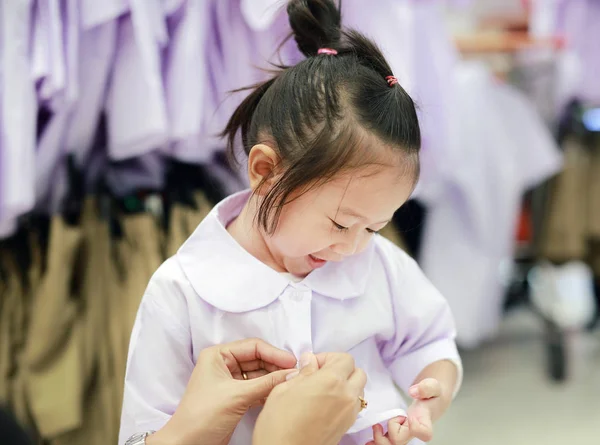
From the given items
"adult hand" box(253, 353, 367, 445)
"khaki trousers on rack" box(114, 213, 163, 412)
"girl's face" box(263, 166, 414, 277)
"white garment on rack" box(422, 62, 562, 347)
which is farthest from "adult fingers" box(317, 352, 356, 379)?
"white garment on rack" box(422, 62, 562, 347)

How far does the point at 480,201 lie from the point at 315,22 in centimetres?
109

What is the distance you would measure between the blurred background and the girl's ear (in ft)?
0.62

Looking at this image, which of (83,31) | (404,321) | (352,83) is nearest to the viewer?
(352,83)

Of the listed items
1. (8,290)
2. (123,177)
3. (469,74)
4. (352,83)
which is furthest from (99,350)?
(469,74)

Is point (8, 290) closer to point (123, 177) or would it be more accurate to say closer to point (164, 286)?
point (123, 177)

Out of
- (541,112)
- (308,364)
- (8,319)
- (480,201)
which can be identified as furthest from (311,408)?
(541,112)

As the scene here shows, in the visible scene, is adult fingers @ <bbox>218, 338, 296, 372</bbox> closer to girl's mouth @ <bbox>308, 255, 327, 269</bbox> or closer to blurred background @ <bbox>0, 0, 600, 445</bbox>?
girl's mouth @ <bbox>308, 255, 327, 269</bbox>

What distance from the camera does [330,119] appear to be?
0.56 meters

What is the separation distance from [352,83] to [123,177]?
2.34 ft

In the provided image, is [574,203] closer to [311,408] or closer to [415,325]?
[415,325]

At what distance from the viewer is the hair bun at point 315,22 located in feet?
2.16

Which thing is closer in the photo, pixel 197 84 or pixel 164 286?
pixel 164 286

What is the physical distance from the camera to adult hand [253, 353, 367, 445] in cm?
53

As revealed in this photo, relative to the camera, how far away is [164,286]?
2.04 feet
